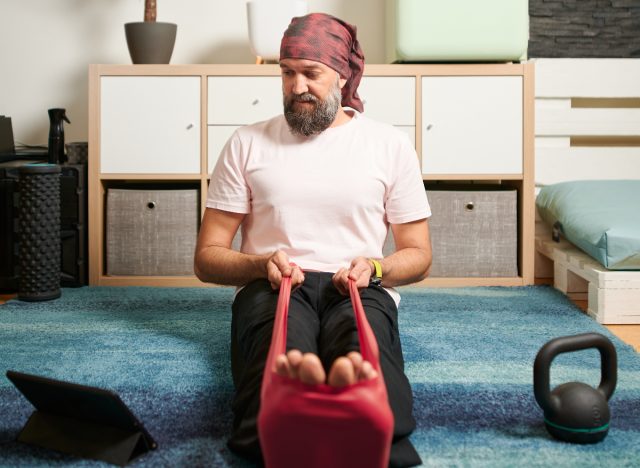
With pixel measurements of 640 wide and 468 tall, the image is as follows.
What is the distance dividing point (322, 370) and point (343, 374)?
0.12 feet

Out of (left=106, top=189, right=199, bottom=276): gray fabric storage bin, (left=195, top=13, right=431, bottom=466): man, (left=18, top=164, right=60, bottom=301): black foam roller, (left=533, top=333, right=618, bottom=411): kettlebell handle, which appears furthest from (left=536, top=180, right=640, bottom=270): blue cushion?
(left=18, top=164, right=60, bottom=301): black foam roller

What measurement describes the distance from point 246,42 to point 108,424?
2281mm

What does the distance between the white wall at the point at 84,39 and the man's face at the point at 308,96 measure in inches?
61.6

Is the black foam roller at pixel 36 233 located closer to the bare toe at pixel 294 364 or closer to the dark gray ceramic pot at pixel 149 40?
the dark gray ceramic pot at pixel 149 40

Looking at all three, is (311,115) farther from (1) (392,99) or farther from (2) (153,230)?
(2) (153,230)

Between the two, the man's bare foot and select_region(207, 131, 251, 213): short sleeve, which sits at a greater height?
select_region(207, 131, 251, 213): short sleeve

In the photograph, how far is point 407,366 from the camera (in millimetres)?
1840

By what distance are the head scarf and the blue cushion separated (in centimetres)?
103

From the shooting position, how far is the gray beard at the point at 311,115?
1.76 meters

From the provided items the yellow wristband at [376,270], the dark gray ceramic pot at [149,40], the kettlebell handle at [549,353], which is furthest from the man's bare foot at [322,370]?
the dark gray ceramic pot at [149,40]

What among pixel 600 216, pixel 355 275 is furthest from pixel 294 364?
pixel 600 216

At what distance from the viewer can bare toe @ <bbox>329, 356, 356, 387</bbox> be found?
38.9 inches

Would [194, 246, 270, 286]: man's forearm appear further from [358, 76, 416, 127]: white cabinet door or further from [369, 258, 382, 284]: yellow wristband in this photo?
[358, 76, 416, 127]: white cabinet door

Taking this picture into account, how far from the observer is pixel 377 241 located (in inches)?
71.2
